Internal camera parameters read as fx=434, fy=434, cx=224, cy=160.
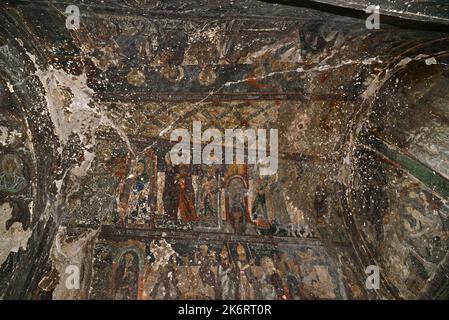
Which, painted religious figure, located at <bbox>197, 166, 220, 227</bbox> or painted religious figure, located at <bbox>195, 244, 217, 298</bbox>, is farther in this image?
painted religious figure, located at <bbox>197, 166, 220, 227</bbox>

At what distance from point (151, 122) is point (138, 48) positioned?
22.9 inches

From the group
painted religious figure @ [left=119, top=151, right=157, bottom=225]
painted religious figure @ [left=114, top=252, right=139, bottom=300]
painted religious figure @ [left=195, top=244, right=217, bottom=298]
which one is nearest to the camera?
painted religious figure @ [left=114, top=252, right=139, bottom=300]

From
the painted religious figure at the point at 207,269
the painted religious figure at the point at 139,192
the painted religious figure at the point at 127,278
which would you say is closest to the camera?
the painted religious figure at the point at 127,278

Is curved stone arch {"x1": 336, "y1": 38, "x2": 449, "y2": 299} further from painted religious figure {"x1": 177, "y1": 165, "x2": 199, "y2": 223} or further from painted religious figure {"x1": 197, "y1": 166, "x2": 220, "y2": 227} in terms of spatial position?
painted religious figure {"x1": 177, "y1": 165, "x2": 199, "y2": 223}

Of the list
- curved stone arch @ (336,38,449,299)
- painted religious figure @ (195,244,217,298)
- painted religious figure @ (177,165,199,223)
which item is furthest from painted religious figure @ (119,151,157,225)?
curved stone arch @ (336,38,449,299)

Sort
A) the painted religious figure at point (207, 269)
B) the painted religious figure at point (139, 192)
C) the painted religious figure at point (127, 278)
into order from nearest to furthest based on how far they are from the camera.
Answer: the painted religious figure at point (127, 278) → the painted religious figure at point (207, 269) → the painted religious figure at point (139, 192)

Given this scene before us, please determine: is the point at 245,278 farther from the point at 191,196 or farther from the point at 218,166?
the point at 218,166

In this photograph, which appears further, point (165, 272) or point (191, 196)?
point (191, 196)

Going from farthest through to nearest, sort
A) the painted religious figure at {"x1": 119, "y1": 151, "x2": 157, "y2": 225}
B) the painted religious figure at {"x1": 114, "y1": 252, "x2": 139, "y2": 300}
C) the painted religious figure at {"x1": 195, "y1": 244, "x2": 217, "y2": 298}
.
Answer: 1. the painted religious figure at {"x1": 119, "y1": 151, "x2": 157, "y2": 225}
2. the painted religious figure at {"x1": 195, "y1": 244, "x2": 217, "y2": 298}
3. the painted religious figure at {"x1": 114, "y1": 252, "x2": 139, "y2": 300}

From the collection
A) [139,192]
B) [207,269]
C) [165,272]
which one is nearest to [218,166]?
[139,192]

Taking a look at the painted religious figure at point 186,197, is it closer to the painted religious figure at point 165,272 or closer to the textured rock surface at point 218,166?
the textured rock surface at point 218,166

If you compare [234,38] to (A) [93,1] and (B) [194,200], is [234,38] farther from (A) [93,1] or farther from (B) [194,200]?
(B) [194,200]

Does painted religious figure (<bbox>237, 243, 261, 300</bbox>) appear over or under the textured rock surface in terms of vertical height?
under

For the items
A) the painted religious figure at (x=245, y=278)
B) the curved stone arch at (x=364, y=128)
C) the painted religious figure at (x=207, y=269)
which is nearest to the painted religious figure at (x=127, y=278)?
the painted religious figure at (x=207, y=269)
